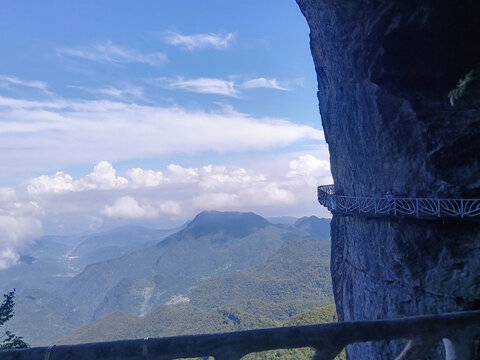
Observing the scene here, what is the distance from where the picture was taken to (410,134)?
51.1 feet

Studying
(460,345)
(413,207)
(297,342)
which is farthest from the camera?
(413,207)

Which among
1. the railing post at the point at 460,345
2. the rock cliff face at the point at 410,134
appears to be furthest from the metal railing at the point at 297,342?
the rock cliff face at the point at 410,134

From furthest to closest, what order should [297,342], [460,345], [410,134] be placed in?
[410,134] → [460,345] → [297,342]

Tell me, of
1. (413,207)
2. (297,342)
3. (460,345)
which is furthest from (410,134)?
(297,342)

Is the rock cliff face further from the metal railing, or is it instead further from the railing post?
the metal railing

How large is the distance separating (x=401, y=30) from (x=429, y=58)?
70.5 inches

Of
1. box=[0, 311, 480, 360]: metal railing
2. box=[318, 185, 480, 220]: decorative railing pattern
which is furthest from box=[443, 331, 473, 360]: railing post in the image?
box=[318, 185, 480, 220]: decorative railing pattern

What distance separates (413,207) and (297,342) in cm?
1334

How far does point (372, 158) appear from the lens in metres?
18.3

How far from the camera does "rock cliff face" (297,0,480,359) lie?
13.8 meters

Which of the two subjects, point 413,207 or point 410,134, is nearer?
point 413,207

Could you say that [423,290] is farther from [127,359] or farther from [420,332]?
[127,359]

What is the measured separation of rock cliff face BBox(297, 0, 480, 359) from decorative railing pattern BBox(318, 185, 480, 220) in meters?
0.47

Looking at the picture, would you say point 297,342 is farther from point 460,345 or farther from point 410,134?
point 410,134
